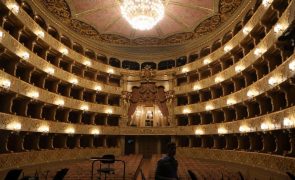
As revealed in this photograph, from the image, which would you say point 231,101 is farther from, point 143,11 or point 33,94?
point 33,94

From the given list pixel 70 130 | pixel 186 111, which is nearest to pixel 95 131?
pixel 70 130

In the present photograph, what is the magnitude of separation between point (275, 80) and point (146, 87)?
662 inches

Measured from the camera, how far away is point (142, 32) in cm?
2650

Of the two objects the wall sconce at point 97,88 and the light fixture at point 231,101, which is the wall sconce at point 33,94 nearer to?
the wall sconce at point 97,88

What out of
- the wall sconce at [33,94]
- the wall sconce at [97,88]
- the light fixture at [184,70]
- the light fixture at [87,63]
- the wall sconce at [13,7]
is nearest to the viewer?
the wall sconce at [13,7]

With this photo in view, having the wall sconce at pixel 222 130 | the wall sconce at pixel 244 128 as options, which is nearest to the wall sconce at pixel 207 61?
the wall sconce at pixel 222 130

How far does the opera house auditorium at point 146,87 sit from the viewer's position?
14867mm

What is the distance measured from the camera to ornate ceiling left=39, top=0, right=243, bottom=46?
68.5ft

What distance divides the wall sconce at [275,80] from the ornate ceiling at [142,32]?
8.52 m

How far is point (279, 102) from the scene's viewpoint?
16.0 m

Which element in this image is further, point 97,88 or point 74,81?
point 97,88

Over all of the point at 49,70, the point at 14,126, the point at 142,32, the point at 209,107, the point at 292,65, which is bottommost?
the point at 14,126

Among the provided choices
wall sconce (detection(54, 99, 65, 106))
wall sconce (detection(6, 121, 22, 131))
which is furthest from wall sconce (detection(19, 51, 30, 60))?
wall sconce (detection(54, 99, 65, 106))

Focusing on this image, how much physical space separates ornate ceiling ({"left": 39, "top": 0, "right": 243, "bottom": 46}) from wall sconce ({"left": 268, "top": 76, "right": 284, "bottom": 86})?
852 centimetres
